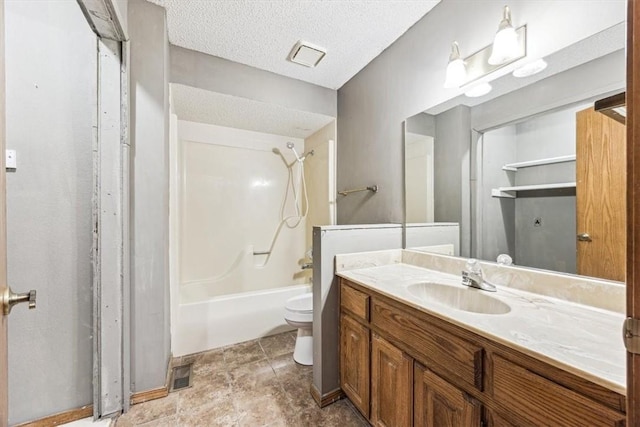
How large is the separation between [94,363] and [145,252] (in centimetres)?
63

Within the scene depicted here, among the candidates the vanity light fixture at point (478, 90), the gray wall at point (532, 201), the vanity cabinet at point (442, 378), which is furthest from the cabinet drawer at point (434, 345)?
the vanity light fixture at point (478, 90)

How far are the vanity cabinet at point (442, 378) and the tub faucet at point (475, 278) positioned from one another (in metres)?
0.40

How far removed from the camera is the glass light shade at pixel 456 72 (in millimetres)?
1377

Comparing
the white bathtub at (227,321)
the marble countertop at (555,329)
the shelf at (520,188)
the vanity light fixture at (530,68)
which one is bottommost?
the white bathtub at (227,321)

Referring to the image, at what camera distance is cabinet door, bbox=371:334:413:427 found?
3.43 ft

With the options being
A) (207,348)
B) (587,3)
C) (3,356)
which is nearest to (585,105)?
(587,3)

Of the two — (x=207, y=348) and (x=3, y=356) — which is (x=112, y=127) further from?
(x=207, y=348)

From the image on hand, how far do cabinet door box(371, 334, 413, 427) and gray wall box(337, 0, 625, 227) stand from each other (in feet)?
3.13

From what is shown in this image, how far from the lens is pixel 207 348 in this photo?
7.08 feet

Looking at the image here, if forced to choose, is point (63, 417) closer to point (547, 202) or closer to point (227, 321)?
point (227, 321)

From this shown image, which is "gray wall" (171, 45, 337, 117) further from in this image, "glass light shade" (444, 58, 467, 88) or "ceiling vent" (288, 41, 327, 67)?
"glass light shade" (444, 58, 467, 88)

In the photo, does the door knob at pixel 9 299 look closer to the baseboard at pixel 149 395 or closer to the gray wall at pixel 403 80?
the baseboard at pixel 149 395

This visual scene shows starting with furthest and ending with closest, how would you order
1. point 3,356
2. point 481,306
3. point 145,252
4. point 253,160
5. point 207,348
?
point 253,160
point 207,348
point 145,252
point 481,306
point 3,356

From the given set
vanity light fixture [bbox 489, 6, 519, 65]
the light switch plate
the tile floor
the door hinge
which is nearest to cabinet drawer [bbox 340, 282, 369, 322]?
the tile floor
